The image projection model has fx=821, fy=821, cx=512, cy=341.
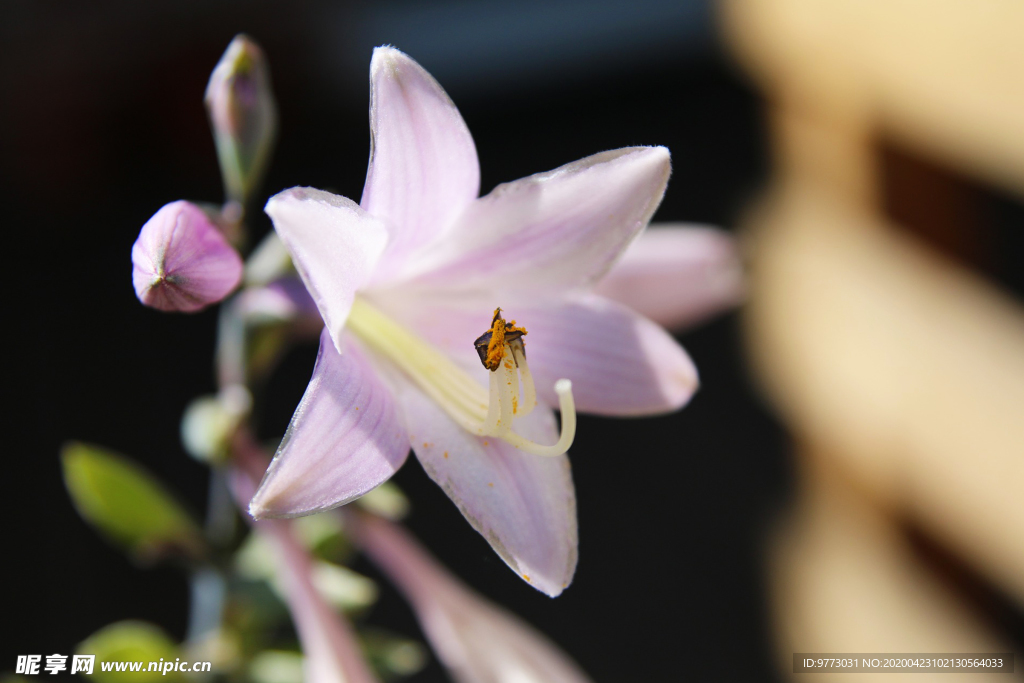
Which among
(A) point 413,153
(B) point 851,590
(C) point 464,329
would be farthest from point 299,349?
(A) point 413,153

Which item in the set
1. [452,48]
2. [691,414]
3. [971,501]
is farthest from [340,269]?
[452,48]

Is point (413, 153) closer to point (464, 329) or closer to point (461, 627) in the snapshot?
point (464, 329)

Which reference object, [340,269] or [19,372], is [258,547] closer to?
[340,269]

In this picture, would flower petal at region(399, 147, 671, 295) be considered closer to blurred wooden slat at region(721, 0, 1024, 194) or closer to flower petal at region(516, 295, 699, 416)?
flower petal at region(516, 295, 699, 416)

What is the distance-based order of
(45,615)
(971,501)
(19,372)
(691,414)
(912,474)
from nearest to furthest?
(971,501), (912,474), (45,615), (19,372), (691,414)

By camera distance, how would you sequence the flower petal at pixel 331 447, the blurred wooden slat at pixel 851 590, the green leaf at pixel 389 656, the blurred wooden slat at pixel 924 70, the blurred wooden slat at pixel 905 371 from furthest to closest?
the blurred wooden slat at pixel 851 590, the blurred wooden slat at pixel 905 371, the blurred wooden slat at pixel 924 70, the green leaf at pixel 389 656, the flower petal at pixel 331 447

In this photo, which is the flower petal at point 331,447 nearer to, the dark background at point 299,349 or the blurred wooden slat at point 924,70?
the blurred wooden slat at point 924,70

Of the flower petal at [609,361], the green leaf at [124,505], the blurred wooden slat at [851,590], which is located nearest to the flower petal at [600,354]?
the flower petal at [609,361]
